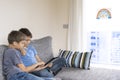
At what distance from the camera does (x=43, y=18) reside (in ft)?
13.1

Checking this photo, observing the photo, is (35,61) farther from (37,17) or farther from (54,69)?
(37,17)

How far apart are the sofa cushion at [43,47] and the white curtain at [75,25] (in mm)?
569

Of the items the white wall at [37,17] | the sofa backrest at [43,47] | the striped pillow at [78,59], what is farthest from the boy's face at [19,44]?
the striped pillow at [78,59]

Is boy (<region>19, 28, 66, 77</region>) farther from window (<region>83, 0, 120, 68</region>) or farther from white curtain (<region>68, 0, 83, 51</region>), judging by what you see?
window (<region>83, 0, 120, 68</region>)

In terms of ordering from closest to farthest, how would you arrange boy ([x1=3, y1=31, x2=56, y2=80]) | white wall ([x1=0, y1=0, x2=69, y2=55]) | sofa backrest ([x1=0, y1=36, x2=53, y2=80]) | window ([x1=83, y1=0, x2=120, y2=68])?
boy ([x1=3, y1=31, x2=56, y2=80]) → white wall ([x1=0, y1=0, x2=69, y2=55]) → sofa backrest ([x1=0, y1=36, x2=53, y2=80]) → window ([x1=83, y1=0, x2=120, y2=68])

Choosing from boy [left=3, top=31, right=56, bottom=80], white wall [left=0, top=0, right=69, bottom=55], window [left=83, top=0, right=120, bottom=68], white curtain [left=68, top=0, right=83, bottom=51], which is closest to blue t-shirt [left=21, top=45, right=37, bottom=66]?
boy [left=3, top=31, right=56, bottom=80]

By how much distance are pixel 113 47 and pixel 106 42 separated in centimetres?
16

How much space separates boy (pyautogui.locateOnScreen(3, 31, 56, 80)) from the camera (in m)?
2.44

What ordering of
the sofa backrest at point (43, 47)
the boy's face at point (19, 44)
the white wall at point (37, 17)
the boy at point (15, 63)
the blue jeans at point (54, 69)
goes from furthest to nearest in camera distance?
the sofa backrest at point (43, 47), the white wall at point (37, 17), the blue jeans at point (54, 69), the boy's face at point (19, 44), the boy at point (15, 63)

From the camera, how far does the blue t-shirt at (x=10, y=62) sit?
2478mm

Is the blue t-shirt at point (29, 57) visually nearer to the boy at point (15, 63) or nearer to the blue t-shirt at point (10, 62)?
the boy at point (15, 63)

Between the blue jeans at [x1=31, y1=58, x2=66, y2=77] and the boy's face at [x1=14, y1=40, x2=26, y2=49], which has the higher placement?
the boy's face at [x1=14, y1=40, x2=26, y2=49]

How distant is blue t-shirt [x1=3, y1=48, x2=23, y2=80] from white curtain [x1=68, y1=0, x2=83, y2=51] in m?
1.66

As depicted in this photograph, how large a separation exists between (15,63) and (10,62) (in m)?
0.07
